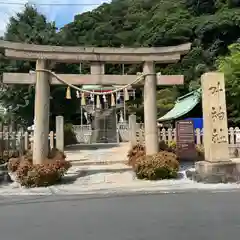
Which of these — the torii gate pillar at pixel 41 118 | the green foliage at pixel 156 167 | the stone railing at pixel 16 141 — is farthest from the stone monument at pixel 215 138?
the stone railing at pixel 16 141

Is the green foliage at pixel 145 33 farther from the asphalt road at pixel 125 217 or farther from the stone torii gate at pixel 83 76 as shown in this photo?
the asphalt road at pixel 125 217

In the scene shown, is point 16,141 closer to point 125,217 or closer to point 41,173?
point 41,173

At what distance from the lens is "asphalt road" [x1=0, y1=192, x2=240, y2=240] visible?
20.3 ft

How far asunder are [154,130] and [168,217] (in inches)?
319

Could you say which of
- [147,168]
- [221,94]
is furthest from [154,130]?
[221,94]

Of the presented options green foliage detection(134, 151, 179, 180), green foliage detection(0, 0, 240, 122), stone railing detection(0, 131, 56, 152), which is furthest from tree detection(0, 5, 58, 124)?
green foliage detection(134, 151, 179, 180)

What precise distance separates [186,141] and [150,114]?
5510 millimetres

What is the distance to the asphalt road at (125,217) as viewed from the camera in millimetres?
6176

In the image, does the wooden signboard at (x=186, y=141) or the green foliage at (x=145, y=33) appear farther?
the green foliage at (x=145, y=33)

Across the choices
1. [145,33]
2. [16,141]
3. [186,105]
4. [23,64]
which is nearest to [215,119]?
[16,141]

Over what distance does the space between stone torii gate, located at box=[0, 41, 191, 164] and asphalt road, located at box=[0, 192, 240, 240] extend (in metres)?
4.34

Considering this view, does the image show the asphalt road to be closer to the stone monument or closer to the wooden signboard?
the stone monument

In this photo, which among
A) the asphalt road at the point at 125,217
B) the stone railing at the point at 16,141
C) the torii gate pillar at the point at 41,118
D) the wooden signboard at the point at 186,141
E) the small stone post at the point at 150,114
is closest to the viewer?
the asphalt road at the point at 125,217

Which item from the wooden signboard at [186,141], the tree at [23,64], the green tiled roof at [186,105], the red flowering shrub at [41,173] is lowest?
the red flowering shrub at [41,173]
